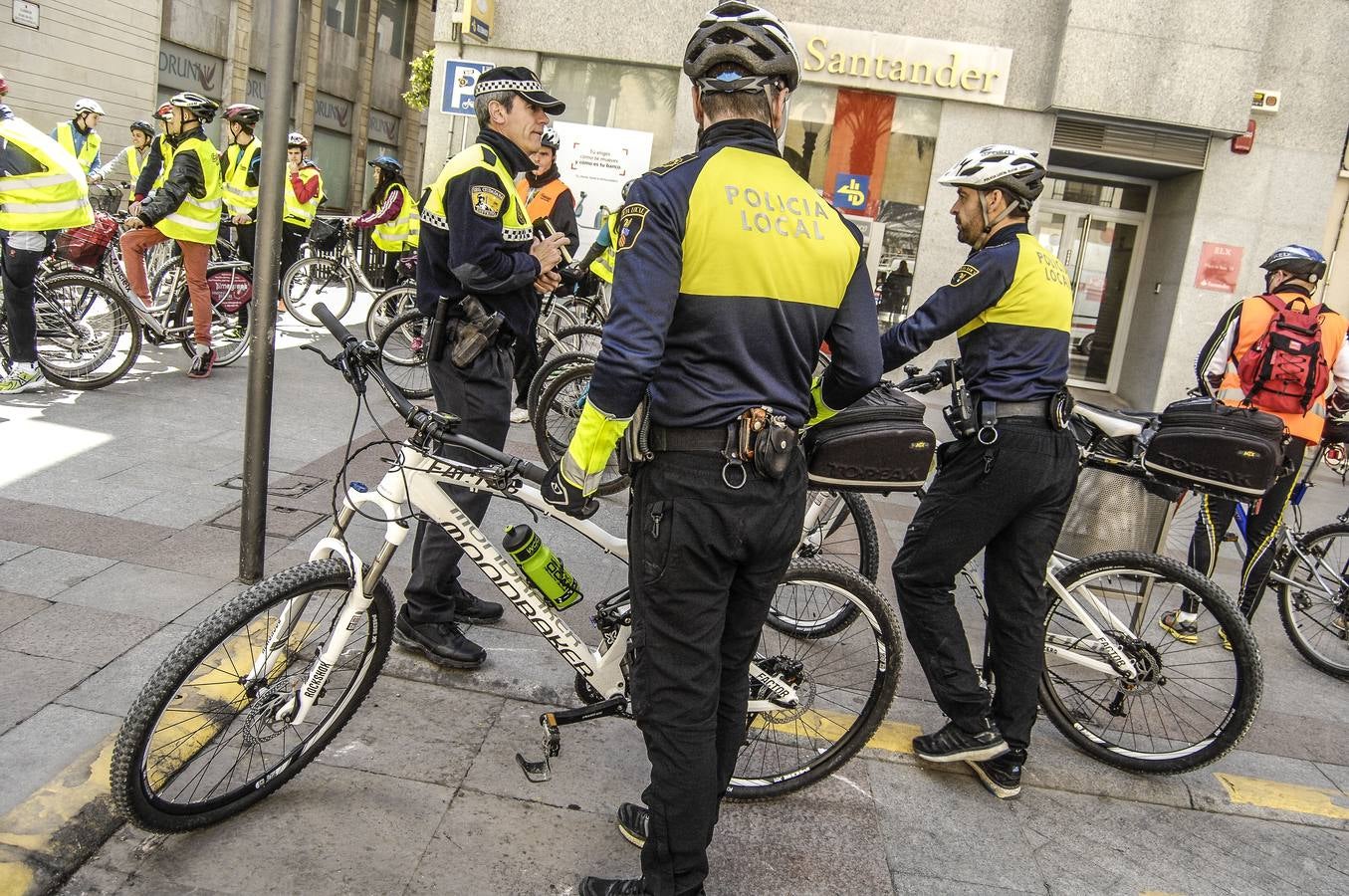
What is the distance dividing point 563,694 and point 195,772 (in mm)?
1314

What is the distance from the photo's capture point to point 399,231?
11805 mm

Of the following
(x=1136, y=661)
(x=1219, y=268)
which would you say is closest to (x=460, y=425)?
(x=1136, y=661)

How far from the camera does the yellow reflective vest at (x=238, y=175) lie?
996cm

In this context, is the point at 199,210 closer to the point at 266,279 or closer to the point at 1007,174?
the point at 266,279

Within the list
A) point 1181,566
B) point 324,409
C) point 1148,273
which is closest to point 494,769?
point 1181,566

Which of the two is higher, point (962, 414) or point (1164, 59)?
point (1164, 59)

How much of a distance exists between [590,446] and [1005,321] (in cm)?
167

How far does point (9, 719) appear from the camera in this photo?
3221 millimetres

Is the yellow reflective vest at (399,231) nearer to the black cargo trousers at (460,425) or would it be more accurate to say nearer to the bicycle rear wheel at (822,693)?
the black cargo trousers at (460,425)

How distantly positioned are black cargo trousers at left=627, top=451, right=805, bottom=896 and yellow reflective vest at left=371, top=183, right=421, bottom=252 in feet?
32.4

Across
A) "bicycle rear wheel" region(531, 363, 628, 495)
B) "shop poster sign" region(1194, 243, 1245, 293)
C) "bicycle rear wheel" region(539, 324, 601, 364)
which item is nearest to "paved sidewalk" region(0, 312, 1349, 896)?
"bicycle rear wheel" region(531, 363, 628, 495)

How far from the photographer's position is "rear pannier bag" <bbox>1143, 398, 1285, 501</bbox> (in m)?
4.00

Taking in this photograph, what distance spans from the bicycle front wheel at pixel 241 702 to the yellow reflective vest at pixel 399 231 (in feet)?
30.5

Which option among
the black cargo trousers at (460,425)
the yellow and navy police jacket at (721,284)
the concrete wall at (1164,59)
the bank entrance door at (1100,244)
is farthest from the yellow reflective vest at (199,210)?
the bank entrance door at (1100,244)
